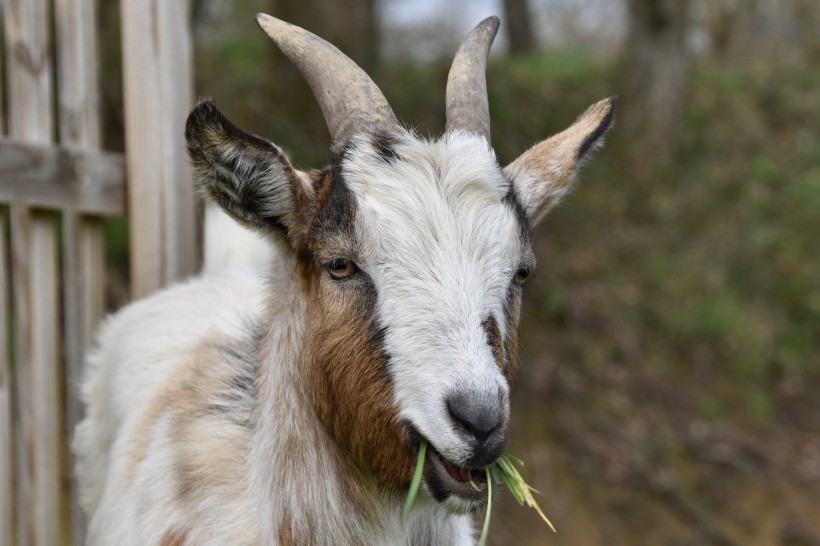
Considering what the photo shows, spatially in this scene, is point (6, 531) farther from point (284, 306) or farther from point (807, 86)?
point (807, 86)

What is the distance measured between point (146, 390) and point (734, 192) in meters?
8.53

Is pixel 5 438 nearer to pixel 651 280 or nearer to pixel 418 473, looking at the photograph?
pixel 418 473

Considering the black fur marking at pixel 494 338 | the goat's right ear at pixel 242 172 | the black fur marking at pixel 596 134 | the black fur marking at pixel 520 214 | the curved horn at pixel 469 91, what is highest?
the curved horn at pixel 469 91

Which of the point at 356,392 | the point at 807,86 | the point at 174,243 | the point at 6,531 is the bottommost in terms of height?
the point at 6,531

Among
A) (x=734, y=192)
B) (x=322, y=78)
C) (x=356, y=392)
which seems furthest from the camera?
(x=734, y=192)

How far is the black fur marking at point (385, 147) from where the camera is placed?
2938 mm

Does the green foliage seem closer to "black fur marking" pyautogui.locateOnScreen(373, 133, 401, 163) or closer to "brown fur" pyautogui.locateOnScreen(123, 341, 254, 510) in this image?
"brown fur" pyautogui.locateOnScreen(123, 341, 254, 510)

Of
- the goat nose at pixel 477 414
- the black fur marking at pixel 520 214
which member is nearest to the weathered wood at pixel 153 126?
the black fur marking at pixel 520 214

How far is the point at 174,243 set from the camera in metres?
4.64

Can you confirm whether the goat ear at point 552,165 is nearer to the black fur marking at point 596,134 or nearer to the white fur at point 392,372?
the black fur marking at point 596,134

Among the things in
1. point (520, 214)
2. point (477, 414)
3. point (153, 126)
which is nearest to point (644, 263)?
point (153, 126)

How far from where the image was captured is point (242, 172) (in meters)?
2.88

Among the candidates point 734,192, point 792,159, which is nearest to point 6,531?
point 734,192

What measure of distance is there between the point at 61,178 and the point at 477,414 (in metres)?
2.50
